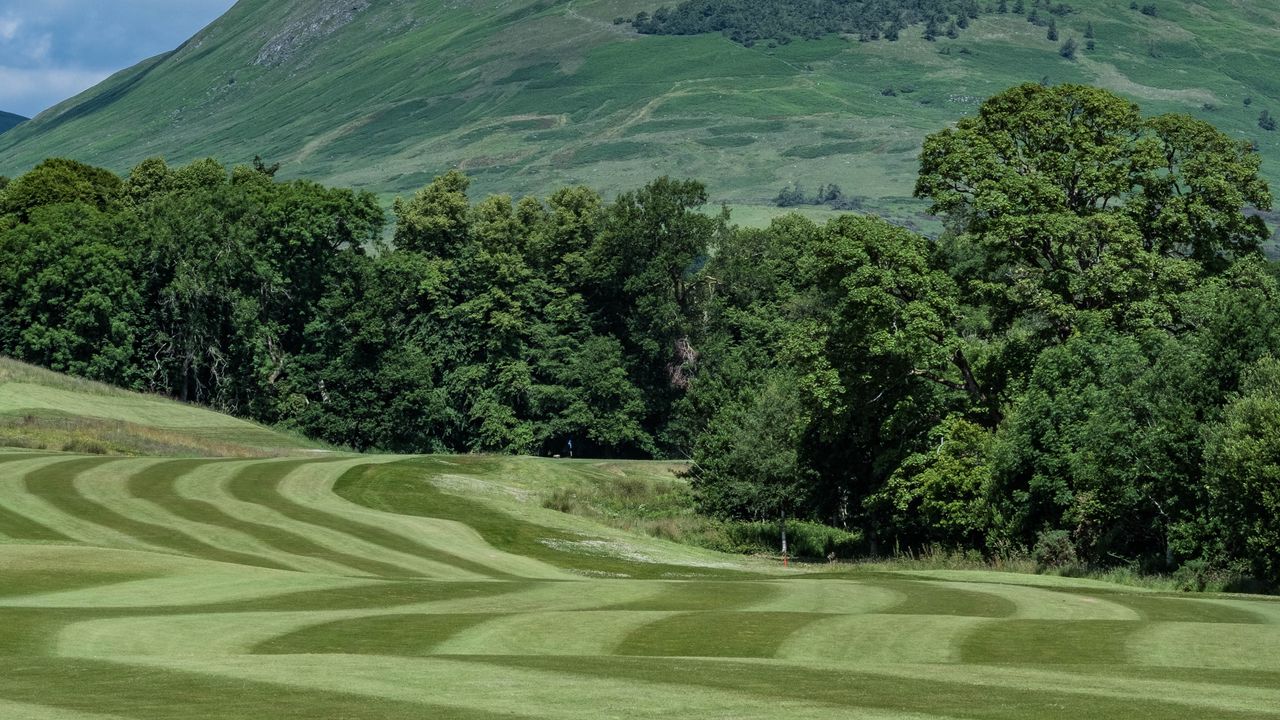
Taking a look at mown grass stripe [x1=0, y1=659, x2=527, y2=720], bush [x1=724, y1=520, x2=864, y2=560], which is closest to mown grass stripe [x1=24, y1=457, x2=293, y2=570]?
mown grass stripe [x1=0, y1=659, x2=527, y2=720]

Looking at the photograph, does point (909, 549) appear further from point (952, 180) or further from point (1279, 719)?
point (1279, 719)

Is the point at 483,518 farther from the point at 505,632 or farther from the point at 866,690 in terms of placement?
the point at 866,690

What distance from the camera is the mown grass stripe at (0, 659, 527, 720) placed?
54.3 ft

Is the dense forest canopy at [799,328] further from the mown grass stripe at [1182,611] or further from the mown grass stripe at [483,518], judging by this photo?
the mown grass stripe at [483,518]

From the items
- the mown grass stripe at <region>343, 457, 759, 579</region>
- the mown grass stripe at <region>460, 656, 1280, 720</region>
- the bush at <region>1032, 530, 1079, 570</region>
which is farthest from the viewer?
the bush at <region>1032, 530, 1079, 570</region>

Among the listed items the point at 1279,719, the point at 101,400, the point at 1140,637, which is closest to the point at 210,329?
the point at 101,400

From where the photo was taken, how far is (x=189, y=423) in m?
91.4

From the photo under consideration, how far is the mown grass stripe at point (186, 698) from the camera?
16.5 metres

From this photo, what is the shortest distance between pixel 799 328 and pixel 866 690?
158 feet

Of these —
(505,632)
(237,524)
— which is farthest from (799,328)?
(505,632)

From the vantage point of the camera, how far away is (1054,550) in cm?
5484

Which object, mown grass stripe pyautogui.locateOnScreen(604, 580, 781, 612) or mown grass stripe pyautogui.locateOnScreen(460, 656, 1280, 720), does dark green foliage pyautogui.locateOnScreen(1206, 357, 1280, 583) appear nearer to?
mown grass stripe pyautogui.locateOnScreen(604, 580, 781, 612)

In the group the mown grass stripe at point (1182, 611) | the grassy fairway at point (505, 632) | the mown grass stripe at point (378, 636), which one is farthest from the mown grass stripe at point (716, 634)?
the mown grass stripe at point (1182, 611)

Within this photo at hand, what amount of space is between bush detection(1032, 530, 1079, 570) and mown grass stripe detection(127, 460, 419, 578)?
25137 mm
